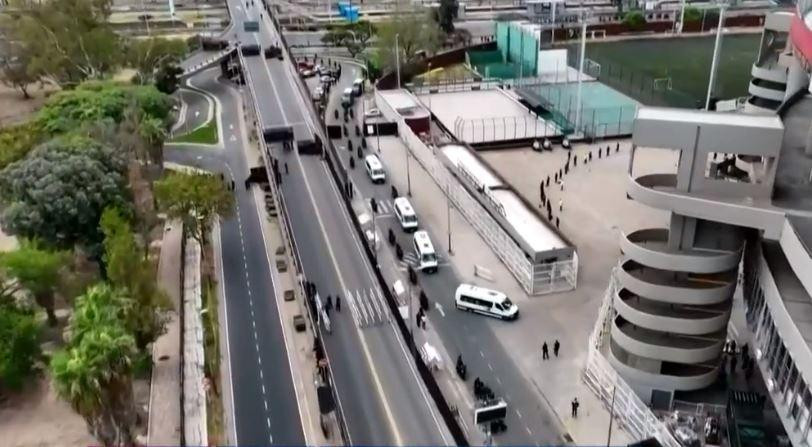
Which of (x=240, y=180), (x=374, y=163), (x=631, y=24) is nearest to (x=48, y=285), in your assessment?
(x=240, y=180)

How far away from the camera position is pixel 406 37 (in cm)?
10250

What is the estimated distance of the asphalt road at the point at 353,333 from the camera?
1330 inches

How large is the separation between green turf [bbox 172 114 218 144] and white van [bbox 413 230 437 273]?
127 feet

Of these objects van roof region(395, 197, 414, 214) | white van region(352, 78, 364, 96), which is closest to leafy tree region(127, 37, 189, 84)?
white van region(352, 78, 364, 96)

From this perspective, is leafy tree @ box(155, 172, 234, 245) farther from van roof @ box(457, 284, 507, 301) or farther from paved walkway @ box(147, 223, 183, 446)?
van roof @ box(457, 284, 507, 301)

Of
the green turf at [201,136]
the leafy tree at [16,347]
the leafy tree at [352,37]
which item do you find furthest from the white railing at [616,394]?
the leafy tree at [352,37]

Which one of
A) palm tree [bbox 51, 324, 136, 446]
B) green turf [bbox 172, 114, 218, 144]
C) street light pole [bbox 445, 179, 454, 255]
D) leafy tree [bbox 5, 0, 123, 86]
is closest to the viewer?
palm tree [bbox 51, 324, 136, 446]

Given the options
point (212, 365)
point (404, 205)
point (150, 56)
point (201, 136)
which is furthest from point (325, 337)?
point (150, 56)

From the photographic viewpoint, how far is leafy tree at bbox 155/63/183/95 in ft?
301

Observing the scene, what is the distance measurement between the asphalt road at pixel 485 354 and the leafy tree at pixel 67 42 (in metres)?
59.1

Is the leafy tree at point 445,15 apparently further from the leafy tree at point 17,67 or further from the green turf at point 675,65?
the leafy tree at point 17,67

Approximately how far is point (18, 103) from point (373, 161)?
64125 millimetres

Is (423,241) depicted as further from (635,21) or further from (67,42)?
(635,21)

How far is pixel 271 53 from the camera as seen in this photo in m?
102
